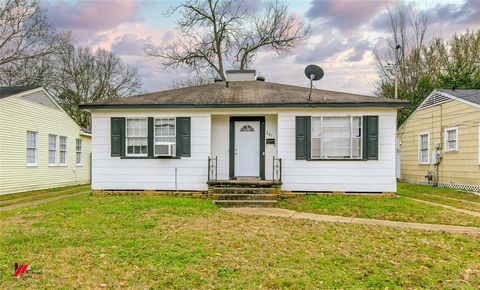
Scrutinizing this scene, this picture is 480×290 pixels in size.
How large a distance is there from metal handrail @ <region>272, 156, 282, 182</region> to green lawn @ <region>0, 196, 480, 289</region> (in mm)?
3498

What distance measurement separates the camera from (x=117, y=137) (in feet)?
38.2

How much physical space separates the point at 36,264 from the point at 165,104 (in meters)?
7.22

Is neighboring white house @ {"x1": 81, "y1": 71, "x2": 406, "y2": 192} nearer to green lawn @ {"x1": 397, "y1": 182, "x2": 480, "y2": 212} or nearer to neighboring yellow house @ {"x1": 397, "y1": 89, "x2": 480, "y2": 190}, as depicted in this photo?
green lawn @ {"x1": 397, "y1": 182, "x2": 480, "y2": 212}

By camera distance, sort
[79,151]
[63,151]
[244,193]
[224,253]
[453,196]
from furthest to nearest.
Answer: [79,151] < [63,151] < [453,196] < [244,193] < [224,253]

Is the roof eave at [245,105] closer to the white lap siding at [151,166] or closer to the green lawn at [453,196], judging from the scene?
the white lap siding at [151,166]

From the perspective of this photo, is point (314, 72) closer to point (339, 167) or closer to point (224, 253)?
point (339, 167)

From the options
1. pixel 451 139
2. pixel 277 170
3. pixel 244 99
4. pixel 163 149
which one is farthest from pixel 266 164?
pixel 451 139

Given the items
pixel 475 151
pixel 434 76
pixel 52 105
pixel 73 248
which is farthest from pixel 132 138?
pixel 434 76

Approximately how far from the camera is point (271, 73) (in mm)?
23453

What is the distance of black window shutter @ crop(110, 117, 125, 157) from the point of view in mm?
11633

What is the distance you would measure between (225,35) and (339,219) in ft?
67.9

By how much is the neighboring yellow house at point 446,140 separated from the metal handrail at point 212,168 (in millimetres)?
9743

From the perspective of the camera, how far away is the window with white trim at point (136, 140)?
38.5 feet

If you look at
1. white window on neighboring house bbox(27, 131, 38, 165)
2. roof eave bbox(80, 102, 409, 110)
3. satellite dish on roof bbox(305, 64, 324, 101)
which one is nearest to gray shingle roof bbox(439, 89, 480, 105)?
roof eave bbox(80, 102, 409, 110)
